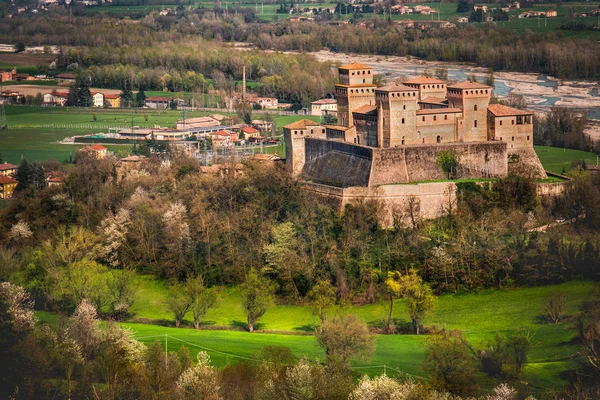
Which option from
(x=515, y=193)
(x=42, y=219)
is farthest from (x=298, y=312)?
(x=42, y=219)

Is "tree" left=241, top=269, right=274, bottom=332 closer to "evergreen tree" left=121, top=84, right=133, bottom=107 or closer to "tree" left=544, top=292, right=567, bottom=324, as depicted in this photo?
"tree" left=544, top=292, right=567, bottom=324

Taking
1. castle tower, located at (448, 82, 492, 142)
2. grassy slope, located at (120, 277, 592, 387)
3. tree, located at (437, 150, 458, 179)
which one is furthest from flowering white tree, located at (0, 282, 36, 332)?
castle tower, located at (448, 82, 492, 142)

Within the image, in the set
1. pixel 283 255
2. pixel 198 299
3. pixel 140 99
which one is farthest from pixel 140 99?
pixel 198 299

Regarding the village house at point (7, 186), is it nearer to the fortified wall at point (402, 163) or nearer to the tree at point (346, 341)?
the fortified wall at point (402, 163)

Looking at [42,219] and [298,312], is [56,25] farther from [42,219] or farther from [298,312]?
[298,312]

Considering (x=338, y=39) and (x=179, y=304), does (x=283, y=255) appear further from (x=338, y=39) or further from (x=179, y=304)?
(x=338, y=39)

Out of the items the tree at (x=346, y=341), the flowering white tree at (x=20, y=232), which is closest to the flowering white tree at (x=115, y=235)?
the flowering white tree at (x=20, y=232)
